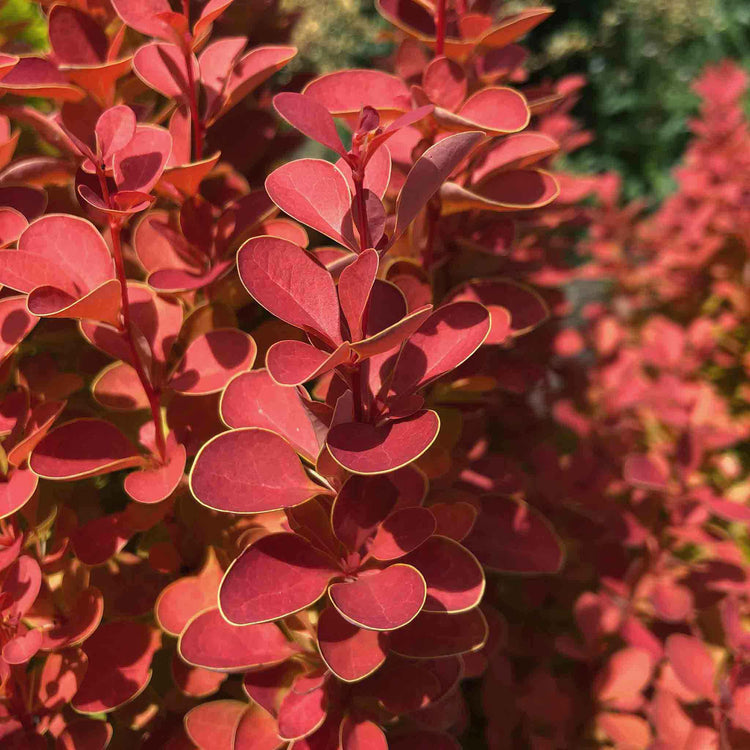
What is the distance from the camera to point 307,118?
1.79ft

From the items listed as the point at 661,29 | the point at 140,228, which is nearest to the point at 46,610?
the point at 140,228

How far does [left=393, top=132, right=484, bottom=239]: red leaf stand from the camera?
0.52 meters

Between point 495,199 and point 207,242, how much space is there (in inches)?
12.4

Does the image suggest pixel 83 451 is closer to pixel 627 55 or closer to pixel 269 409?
pixel 269 409

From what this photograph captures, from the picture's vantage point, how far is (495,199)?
0.76m

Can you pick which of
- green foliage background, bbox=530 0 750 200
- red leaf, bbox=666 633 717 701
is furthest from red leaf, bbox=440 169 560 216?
green foliage background, bbox=530 0 750 200

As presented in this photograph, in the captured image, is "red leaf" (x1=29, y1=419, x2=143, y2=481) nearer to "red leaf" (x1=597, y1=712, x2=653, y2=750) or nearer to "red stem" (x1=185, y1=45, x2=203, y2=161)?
"red stem" (x1=185, y1=45, x2=203, y2=161)

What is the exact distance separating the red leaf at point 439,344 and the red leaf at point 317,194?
0.10m

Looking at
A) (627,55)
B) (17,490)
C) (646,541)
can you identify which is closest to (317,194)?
(17,490)

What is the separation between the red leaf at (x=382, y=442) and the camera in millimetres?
500

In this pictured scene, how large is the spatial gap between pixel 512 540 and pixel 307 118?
0.49 m

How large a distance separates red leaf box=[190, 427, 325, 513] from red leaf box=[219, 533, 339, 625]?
0.14 ft

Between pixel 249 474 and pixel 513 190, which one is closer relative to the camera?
pixel 249 474

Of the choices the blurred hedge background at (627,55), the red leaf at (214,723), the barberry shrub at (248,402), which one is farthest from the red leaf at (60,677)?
the blurred hedge background at (627,55)
